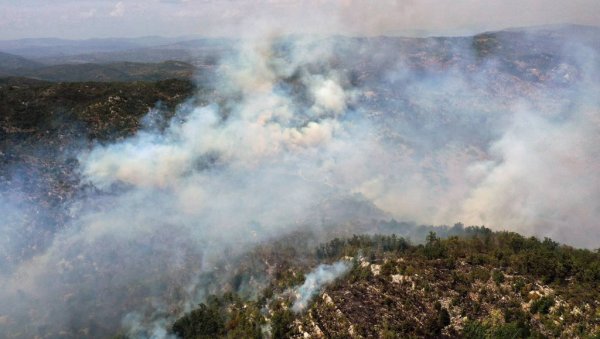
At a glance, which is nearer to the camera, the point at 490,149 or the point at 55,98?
the point at 55,98

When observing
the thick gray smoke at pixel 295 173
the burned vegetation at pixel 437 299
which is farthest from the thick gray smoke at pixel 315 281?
the thick gray smoke at pixel 295 173

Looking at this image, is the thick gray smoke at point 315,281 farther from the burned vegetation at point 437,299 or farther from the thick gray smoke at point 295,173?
the thick gray smoke at point 295,173

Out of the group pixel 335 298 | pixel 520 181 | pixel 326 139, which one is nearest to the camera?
pixel 335 298

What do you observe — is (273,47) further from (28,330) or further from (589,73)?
(28,330)

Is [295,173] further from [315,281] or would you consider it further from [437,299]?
[437,299]

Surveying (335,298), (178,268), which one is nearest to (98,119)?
(178,268)

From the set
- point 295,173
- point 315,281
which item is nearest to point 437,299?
point 315,281

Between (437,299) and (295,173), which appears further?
(295,173)
